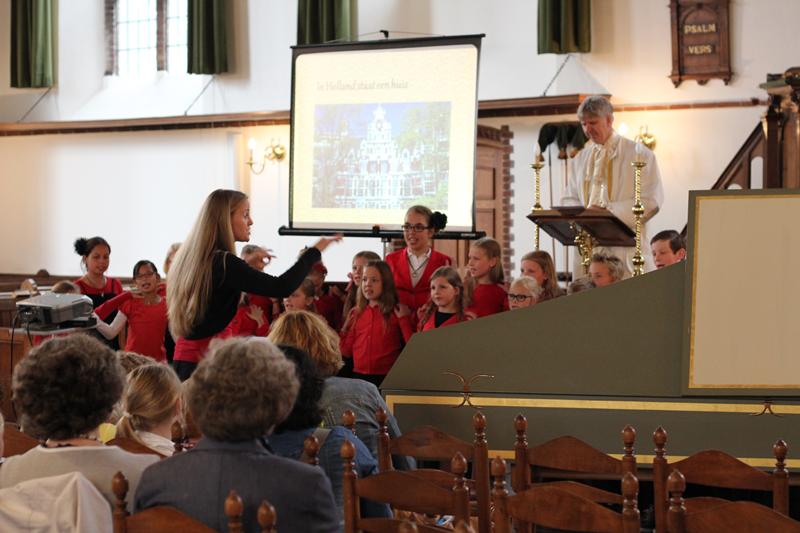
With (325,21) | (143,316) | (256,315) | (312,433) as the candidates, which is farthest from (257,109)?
(312,433)

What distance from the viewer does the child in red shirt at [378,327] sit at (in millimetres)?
5750

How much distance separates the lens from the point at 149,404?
307cm

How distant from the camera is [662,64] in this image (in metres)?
9.95

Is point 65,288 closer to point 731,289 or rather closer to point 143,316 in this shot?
point 143,316

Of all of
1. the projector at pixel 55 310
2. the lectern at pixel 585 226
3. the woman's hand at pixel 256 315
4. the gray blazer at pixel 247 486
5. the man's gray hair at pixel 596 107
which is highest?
the man's gray hair at pixel 596 107

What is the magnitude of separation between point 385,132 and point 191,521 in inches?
258

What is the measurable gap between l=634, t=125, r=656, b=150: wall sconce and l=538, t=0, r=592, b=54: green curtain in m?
0.89

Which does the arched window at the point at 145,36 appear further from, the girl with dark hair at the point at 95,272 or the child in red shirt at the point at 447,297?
the child in red shirt at the point at 447,297

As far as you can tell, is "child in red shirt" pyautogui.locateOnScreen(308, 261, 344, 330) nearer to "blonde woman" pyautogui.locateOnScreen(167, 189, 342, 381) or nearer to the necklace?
the necklace

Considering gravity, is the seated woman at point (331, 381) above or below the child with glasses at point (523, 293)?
below

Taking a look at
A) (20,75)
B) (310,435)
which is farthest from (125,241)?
(310,435)

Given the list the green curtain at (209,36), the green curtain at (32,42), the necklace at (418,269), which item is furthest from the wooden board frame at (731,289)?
the green curtain at (32,42)

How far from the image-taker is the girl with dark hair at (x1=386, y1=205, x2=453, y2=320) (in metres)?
6.05

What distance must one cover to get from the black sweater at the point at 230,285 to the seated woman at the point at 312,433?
1.45m
